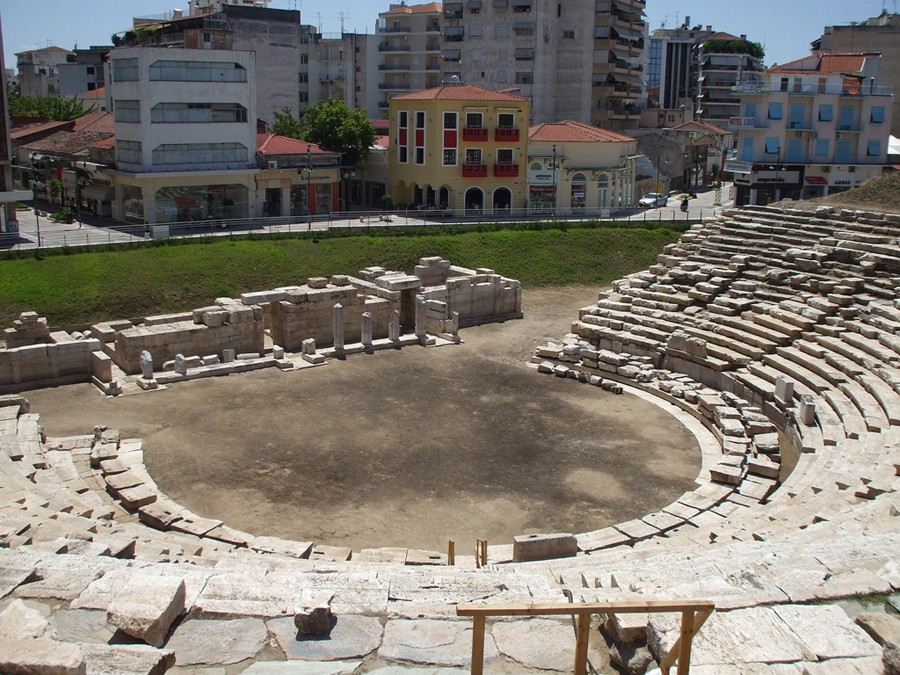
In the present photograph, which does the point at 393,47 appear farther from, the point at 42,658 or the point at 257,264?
the point at 42,658

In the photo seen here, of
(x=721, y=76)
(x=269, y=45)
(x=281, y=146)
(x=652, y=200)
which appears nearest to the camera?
(x=281, y=146)

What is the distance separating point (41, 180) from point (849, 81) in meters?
53.0

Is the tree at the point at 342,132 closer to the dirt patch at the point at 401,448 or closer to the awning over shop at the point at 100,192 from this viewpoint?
the awning over shop at the point at 100,192

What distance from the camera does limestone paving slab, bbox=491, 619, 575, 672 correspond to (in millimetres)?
9906

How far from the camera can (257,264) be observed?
4194 cm

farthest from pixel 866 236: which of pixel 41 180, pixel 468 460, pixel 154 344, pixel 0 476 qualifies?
pixel 41 180

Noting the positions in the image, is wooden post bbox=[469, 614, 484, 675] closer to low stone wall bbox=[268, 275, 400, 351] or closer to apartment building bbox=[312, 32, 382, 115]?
low stone wall bbox=[268, 275, 400, 351]

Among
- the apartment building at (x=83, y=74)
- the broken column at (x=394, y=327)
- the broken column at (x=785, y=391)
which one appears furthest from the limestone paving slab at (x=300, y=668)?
the apartment building at (x=83, y=74)

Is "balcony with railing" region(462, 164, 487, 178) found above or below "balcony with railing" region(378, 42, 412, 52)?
below

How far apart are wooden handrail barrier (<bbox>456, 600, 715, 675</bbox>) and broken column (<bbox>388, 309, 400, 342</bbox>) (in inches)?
1067

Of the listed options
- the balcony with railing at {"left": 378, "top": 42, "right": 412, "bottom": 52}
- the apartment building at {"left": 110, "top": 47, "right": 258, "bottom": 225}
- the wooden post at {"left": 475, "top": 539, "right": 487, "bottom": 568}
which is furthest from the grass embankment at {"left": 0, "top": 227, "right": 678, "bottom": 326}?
the balcony with railing at {"left": 378, "top": 42, "right": 412, "bottom": 52}

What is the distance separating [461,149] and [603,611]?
5028 cm

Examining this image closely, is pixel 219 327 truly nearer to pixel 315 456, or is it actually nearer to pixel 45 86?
pixel 315 456

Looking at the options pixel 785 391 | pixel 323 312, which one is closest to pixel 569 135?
pixel 323 312
